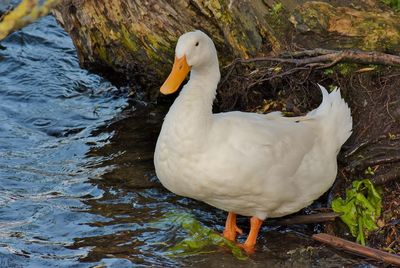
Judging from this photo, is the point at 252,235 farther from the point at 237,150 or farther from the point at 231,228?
the point at 237,150

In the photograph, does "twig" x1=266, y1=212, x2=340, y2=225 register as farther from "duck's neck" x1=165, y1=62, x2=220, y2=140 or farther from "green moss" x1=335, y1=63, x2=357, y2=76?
"green moss" x1=335, y1=63, x2=357, y2=76

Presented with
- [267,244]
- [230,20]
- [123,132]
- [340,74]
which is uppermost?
[230,20]

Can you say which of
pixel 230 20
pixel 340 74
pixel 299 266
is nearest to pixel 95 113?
pixel 230 20

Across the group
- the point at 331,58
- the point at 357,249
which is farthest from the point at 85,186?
the point at 357,249

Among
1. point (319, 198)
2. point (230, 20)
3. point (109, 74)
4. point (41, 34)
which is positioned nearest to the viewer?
point (319, 198)

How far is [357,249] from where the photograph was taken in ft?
16.9

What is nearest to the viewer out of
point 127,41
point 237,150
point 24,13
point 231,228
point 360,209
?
point 24,13

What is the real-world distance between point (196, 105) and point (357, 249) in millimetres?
1629

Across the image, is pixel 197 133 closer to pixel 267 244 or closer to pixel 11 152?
pixel 267 244

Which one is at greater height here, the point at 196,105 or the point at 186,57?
the point at 186,57

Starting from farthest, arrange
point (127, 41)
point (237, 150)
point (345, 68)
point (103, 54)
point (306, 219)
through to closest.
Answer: point (103, 54) < point (127, 41) < point (345, 68) < point (306, 219) < point (237, 150)

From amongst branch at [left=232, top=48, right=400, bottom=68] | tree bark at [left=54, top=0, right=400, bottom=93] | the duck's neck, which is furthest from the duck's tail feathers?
the duck's neck

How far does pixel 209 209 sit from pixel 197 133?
150 centimetres

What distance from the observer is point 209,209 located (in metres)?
6.38
